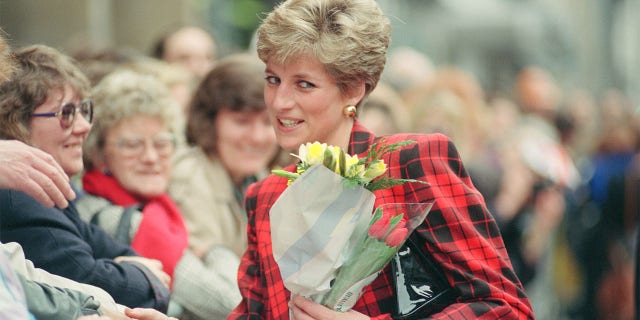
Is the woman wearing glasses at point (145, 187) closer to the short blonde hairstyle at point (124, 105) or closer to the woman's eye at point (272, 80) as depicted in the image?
the short blonde hairstyle at point (124, 105)

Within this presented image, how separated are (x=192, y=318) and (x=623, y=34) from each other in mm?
12729

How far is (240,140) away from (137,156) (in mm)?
674

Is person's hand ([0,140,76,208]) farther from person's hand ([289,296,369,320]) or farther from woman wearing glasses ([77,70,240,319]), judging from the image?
woman wearing glasses ([77,70,240,319])

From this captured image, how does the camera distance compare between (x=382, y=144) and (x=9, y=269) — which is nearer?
(x=9, y=269)

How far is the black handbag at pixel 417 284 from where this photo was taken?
276cm

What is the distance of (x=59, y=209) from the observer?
3.31m

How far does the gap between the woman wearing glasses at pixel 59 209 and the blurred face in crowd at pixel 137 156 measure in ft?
2.19

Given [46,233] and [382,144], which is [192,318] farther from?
[382,144]

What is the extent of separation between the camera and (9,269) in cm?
240

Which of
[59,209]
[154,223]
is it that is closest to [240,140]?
[154,223]

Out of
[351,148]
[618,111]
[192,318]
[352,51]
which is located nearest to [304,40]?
[352,51]

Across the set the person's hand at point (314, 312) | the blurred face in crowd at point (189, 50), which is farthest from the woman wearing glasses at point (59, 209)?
the blurred face in crowd at point (189, 50)

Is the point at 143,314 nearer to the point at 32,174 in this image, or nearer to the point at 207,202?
the point at 32,174

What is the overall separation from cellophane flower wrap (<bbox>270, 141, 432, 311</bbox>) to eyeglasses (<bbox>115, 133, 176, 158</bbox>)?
184cm
